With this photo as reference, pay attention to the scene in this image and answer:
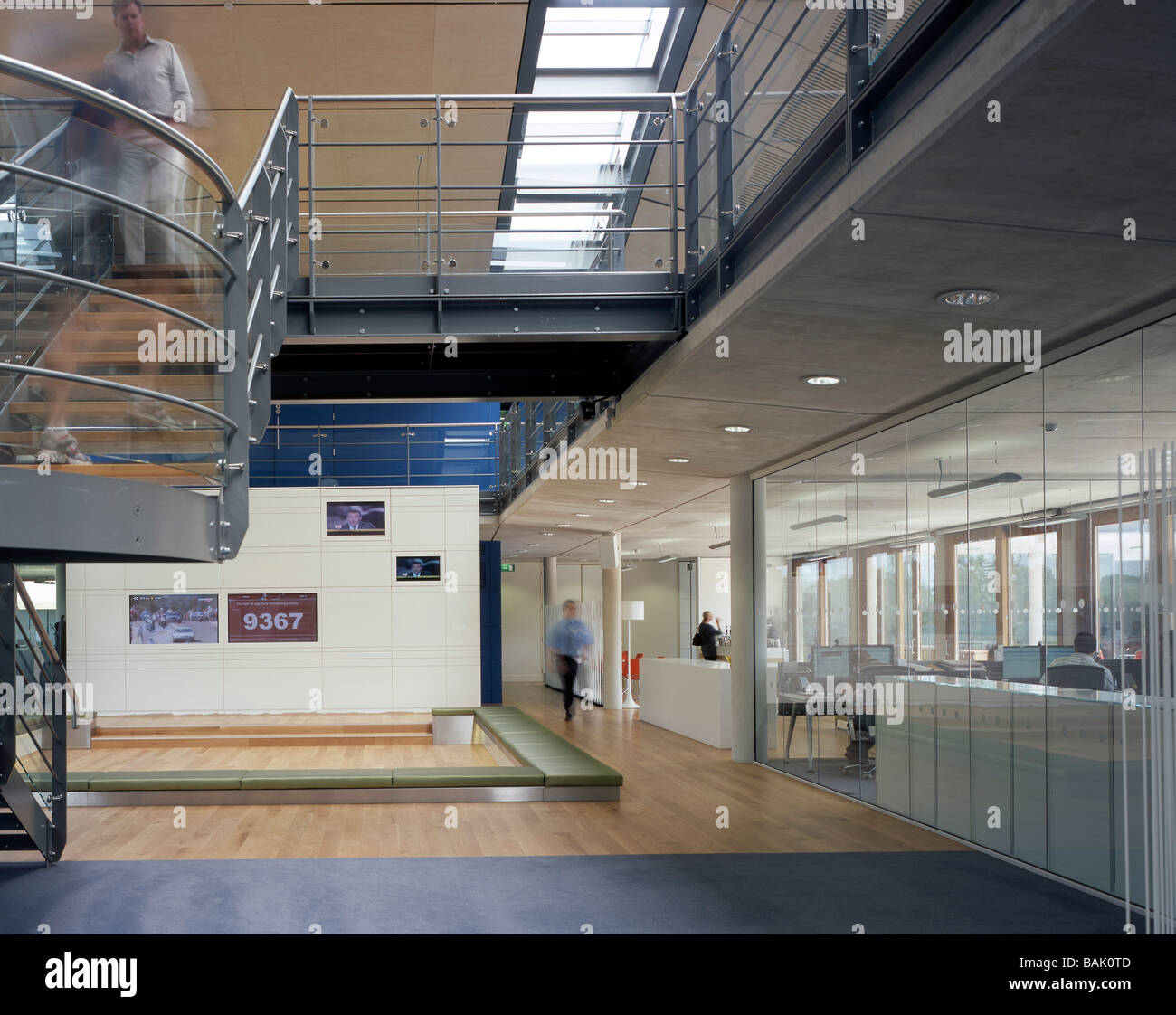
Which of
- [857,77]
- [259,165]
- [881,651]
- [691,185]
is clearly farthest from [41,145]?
[881,651]

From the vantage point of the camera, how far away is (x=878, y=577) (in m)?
8.80

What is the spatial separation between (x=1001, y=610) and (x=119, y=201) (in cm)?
542

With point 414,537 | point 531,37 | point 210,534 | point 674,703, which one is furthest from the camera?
point 414,537

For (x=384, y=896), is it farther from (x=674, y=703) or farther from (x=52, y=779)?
(x=674, y=703)

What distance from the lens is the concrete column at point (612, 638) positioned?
A: 1878cm

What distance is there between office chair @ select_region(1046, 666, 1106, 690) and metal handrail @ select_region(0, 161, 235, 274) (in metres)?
4.87

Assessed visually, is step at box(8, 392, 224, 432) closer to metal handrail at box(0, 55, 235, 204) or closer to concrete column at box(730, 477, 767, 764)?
metal handrail at box(0, 55, 235, 204)

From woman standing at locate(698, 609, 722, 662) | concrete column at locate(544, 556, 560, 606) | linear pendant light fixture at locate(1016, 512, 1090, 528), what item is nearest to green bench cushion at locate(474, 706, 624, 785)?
linear pendant light fixture at locate(1016, 512, 1090, 528)

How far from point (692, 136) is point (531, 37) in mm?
4765

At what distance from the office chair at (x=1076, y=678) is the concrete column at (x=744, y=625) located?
5.30 metres

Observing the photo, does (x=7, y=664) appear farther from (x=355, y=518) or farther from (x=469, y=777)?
(x=355, y=518)

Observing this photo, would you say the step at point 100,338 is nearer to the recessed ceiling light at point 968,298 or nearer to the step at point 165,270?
the step at point 165,270

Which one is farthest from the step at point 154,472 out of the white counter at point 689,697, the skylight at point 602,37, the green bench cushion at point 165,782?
the white counter at point 689,697

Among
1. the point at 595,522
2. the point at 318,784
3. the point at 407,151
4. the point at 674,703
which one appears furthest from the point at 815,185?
the point at 595,522
